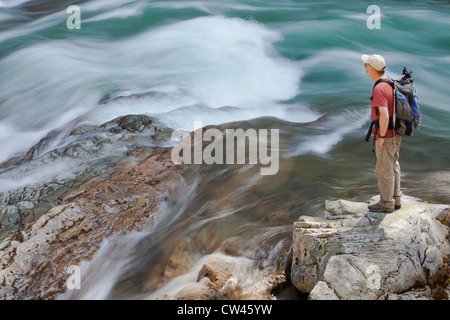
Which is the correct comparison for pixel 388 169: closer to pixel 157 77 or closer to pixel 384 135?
Answer: pixel 384 135

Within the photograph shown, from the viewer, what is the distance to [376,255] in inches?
181

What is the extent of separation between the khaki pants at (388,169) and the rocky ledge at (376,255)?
20cm

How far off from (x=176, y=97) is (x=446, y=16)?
12.3 metres

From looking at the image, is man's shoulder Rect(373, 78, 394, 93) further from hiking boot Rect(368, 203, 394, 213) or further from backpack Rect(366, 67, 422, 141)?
hiking boot Rect(368, 203, 394, 213)

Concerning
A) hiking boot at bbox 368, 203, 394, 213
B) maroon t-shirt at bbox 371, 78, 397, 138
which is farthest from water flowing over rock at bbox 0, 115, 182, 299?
Result: maroon t-shirt at bbox 371, 78, 397, 138

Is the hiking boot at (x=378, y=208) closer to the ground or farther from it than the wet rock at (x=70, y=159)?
farther from it

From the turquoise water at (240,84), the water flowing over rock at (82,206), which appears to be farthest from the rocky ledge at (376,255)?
the water flowing over rock at (82,206)

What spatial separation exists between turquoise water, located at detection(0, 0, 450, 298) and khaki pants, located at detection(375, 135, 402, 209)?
4.47ft

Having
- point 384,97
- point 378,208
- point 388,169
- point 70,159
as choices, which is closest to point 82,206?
point 70,159

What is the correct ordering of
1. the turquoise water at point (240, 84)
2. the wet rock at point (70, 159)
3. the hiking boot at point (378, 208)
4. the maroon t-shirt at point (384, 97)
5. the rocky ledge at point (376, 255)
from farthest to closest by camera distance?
the wet rock at point (70, 159), the turquoise water at point (240, 84), the hiking boot at point (378, 208), the maroon t-shirt at point (384, 97), the rocky ledge at point (376, 255)

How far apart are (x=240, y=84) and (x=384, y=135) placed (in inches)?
333

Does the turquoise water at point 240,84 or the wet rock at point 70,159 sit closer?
the turquoise water at point 240,84

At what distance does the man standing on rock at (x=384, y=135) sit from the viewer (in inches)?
185

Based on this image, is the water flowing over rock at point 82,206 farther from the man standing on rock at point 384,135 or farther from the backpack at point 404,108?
the backpack at point 404,108
